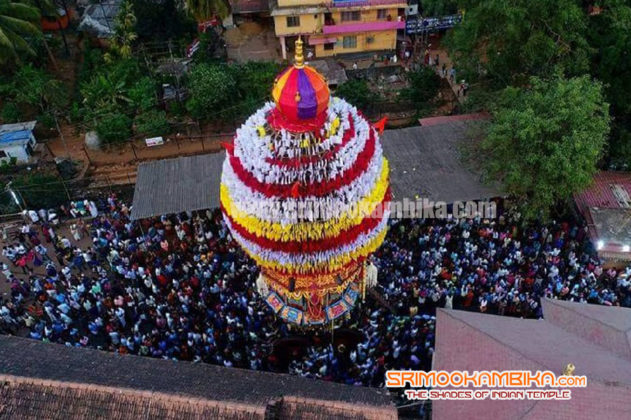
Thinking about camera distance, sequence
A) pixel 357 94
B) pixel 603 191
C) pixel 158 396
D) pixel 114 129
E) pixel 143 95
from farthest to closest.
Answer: pixel 143 95 < pixel 357 94 < pixel 114 129 < pixel 603 191 < pixel 158 396

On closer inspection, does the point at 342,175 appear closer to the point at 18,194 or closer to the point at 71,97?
the point at 18,194

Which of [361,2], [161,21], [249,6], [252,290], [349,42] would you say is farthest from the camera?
[249,6]

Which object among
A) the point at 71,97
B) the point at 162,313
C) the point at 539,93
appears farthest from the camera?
the point at 71,97

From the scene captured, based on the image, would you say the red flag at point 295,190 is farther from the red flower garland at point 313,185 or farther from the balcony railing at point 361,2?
the balcony railing at point 361,2

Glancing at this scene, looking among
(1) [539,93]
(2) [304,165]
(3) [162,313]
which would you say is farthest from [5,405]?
(1) [539,93]

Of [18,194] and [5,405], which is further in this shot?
[18,194]

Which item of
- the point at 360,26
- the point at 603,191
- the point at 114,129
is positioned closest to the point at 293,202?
the point at 603,191

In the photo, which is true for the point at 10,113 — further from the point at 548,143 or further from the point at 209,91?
the point at 548,143
